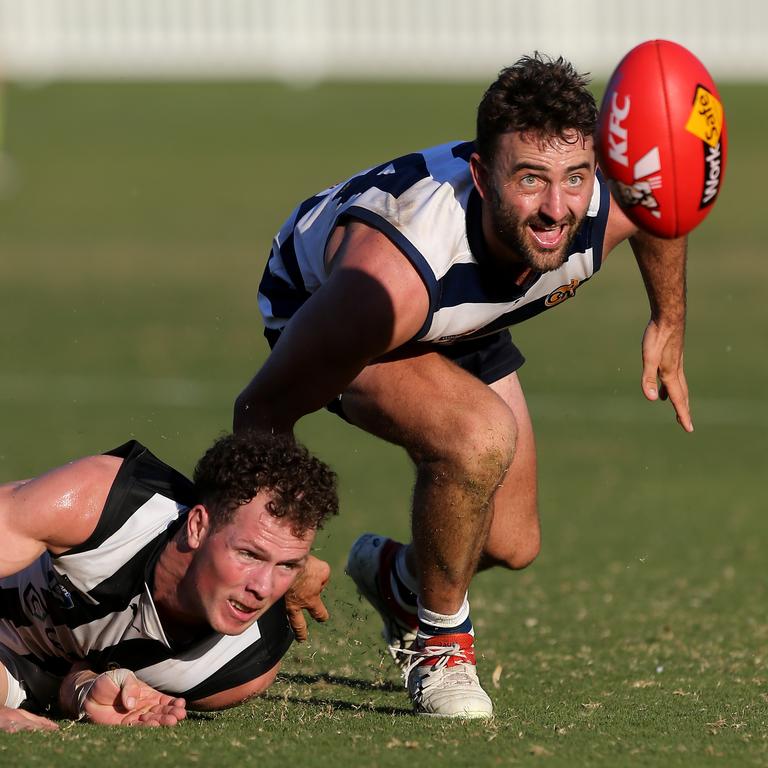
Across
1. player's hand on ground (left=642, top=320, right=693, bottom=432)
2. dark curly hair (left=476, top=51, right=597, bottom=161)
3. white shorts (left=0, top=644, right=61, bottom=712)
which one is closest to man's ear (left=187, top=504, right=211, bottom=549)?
white shorts (left=0, top=644, right=61, bottom=712)

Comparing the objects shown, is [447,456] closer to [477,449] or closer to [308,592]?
[477,449]

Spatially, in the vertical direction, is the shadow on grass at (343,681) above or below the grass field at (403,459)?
above

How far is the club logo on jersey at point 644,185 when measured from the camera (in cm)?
460

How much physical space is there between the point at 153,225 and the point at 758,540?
15.1m

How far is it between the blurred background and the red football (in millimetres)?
1569

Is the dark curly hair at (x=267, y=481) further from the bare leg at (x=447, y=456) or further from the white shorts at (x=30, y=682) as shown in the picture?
the white shorts at (x=30, y=682)

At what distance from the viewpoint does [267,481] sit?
15.1ft

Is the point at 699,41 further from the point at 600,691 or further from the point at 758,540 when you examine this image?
the point at 600,691

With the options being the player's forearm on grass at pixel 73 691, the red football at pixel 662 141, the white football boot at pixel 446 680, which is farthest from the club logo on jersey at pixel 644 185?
the player's forearm on grass at pixel 73 691

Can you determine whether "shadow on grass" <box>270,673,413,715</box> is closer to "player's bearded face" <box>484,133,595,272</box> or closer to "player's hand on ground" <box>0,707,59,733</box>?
"player's hand on ground" <box>0,707,59,733</box>

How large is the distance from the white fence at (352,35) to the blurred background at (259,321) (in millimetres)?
50

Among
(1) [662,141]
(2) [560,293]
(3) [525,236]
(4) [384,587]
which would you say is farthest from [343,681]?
(1) [662,141]

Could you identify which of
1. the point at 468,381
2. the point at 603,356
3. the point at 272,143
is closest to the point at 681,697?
the point at 468,381

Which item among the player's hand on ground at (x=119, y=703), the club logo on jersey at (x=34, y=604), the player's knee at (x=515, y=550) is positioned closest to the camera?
the player's hand on ground at (x=119, y=703)
